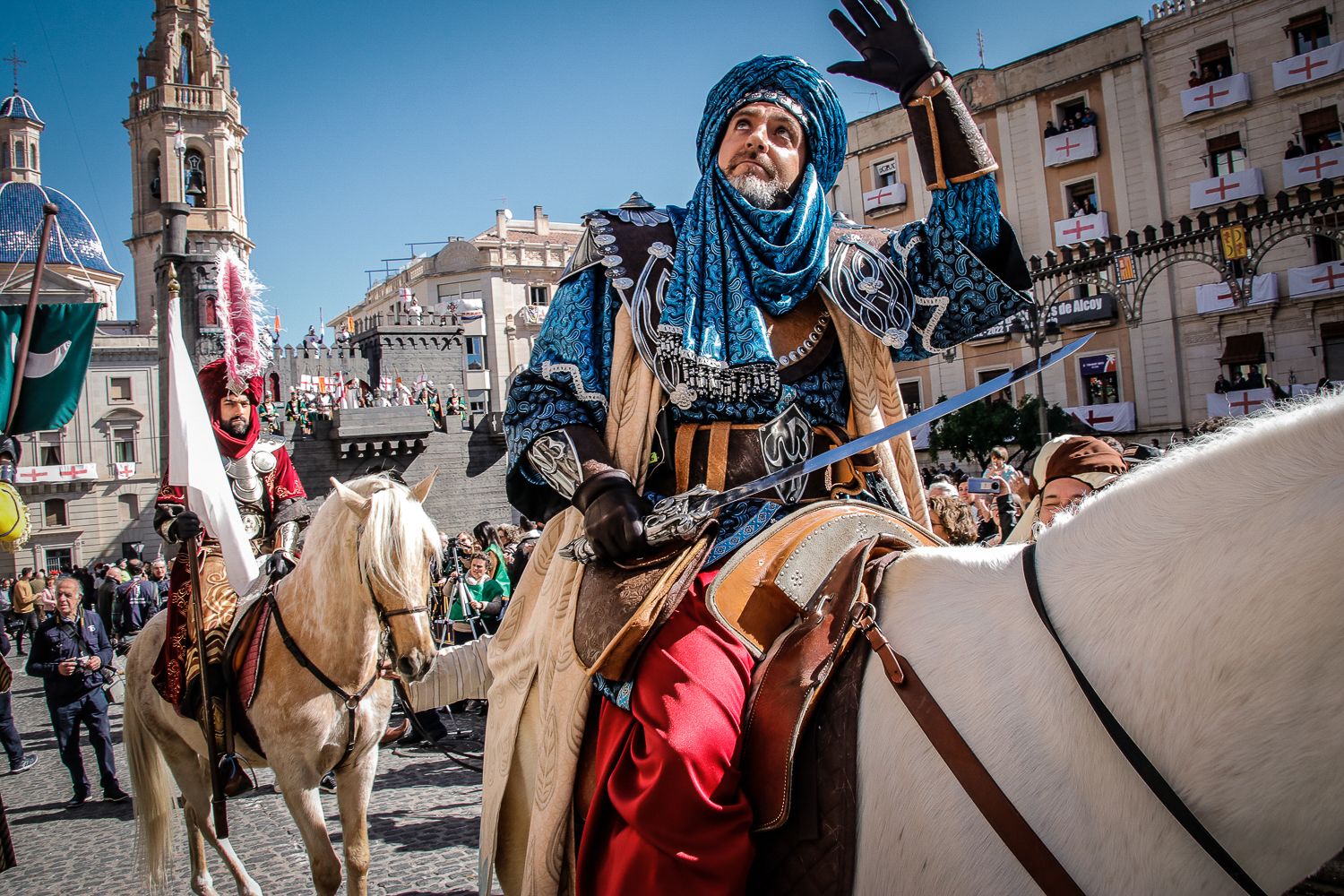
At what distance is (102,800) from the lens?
7.79 metres

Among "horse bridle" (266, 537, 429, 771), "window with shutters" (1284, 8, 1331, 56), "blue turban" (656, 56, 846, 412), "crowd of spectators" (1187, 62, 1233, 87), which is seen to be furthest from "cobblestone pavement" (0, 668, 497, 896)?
"window with shutters" (1284, 8, 1331, 56)

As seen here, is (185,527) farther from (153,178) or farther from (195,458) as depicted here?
(153,178)

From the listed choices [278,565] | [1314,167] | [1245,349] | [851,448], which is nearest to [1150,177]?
[1314,167]

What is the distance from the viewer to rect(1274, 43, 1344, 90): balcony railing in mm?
23550

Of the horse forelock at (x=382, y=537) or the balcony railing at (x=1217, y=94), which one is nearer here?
the horse forelock at (x=382, y=537)

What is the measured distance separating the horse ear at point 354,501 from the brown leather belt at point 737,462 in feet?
7.95

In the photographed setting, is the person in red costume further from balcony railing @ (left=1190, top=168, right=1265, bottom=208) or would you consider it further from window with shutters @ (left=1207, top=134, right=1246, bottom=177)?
window with shutters @ (left=1207, top=134, right=1246, bottom=177)

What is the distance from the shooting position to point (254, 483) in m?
5.18

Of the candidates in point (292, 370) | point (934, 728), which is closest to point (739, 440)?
point (934, 728)

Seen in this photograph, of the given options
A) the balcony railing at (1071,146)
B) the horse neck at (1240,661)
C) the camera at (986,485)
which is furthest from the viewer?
the balcony railing at (1071,146)

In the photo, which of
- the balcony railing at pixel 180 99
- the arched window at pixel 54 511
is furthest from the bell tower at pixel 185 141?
the arched window at pixel 54 511

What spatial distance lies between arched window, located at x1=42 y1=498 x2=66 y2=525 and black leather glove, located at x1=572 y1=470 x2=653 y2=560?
53597 mm

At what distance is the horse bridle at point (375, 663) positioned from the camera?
13.1ft

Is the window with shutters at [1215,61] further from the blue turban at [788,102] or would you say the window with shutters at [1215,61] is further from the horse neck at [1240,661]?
the horse neck at [1240,661]
